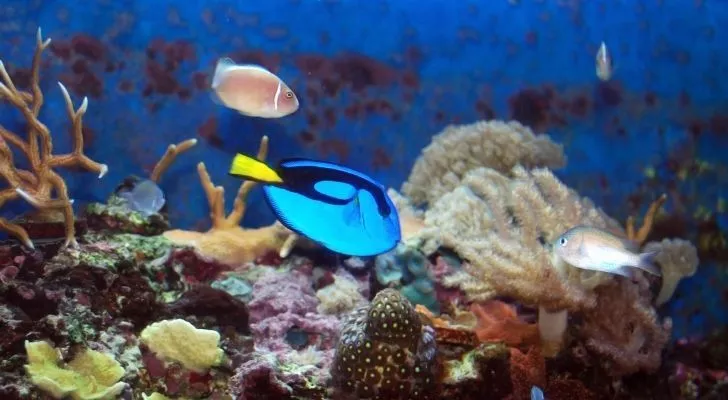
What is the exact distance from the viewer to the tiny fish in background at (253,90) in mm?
3564

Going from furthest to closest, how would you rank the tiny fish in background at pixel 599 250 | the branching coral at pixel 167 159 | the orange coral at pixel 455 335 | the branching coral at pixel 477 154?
the branching coral at pixel 477 154 < the branching coral at pixel 167 159 < the orange coral at pixel 455 335 < the tiny fish in background at pixel 599 250

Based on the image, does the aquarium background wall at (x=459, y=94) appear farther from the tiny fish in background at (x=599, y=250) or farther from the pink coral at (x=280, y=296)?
the tiny fish in background at (x=599, y=250)

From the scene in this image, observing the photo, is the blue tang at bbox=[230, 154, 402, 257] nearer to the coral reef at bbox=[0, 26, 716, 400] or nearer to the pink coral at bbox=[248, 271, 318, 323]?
the coral reef at bbox=[0, 26, 716, 400]

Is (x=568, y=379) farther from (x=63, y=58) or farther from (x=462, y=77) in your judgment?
(x=63, y=58)

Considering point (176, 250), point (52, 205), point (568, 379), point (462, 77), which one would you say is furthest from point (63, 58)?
point (568, 379)

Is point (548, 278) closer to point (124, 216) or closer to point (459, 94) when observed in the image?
point (459, 94)

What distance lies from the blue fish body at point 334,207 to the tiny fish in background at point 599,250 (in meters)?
1.25

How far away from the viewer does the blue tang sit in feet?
6.55

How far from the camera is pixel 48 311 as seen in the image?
306cm

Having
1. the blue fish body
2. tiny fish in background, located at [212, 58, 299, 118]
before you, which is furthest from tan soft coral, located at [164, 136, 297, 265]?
the blue fish body

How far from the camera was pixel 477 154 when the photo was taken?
16.8ft

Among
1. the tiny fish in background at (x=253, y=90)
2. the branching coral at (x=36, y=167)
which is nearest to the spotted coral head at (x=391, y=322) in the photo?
the tiny fish in background at (x=253, y=90)

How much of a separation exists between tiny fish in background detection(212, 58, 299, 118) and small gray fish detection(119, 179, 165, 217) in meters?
1.25

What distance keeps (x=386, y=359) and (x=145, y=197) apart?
2463mm
